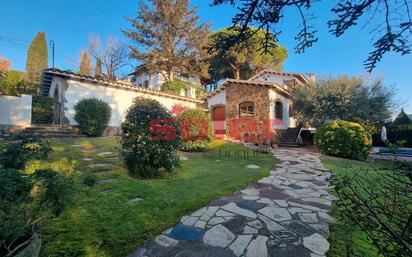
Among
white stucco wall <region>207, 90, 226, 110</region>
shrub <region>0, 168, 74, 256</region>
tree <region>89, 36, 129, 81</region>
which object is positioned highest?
tree <region>89, 36, 129, 81</region>

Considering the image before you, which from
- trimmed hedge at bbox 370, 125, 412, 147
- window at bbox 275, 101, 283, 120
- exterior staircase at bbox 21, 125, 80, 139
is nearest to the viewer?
exterior staircase at bbox 21, 125, 80, 139

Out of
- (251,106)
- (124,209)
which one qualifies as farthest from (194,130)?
(251,106)

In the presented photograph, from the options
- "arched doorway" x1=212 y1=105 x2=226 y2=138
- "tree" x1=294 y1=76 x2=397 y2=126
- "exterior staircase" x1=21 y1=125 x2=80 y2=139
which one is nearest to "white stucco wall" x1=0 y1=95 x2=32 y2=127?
"exterior staircase" x1=21 y1=125 x2=80 y2=139

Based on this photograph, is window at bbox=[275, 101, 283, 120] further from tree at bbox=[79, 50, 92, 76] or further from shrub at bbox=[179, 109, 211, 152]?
tree at bbox=[79, 50, 92, 76]

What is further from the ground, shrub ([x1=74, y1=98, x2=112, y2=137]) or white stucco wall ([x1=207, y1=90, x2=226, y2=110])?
white stucco wall ([x1=207, y1=90, x2=226, y2=110])

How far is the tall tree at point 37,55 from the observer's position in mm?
27094

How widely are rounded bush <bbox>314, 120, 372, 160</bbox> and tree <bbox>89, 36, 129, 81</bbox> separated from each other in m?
23.0

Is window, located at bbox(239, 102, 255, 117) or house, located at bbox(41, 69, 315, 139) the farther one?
window, located at bbox(239, 102, 255, 117)

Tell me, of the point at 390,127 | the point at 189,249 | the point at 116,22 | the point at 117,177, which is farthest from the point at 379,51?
the point at 116,22

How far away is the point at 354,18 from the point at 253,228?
266 cm

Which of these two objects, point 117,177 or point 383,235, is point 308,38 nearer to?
point 383,235

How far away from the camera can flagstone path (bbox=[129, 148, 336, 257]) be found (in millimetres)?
2346

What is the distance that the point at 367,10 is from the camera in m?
1.82

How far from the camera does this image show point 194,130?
948cm
